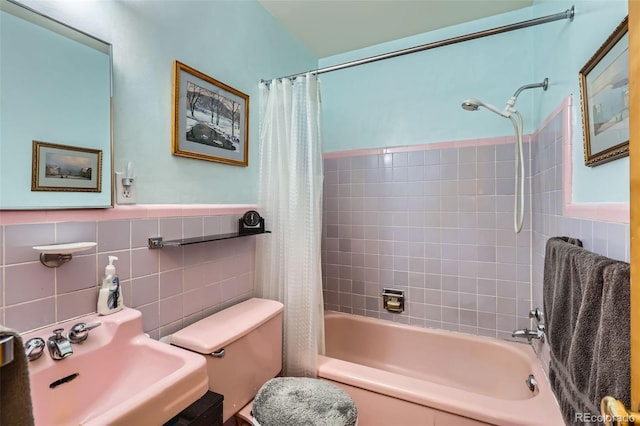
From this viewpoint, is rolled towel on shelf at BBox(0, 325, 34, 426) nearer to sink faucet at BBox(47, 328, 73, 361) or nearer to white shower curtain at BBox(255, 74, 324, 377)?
sink faucet at BBox(47, 328, 73, 361)

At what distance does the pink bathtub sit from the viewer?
4.07ft

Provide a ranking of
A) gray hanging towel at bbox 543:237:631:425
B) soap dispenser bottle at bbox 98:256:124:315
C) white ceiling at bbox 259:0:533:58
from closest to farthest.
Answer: gray hanging towel at bbox 543:237:631:425 → soap dispenser bottle at bbox 98:256:124:315 → white ceiling at bbox 259:0:533:58

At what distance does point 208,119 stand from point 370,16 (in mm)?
1318

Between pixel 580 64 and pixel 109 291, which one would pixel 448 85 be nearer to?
pixel 580 64

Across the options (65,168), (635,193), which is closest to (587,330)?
(635,193)

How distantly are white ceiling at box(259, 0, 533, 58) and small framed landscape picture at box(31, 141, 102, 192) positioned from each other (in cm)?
145

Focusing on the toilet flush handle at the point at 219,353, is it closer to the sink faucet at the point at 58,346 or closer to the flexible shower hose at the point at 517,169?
the sink faucet at the point at 58,346

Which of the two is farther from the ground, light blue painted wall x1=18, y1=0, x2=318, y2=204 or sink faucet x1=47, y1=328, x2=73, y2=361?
light blue painted wall x1=18, y1=0, x2=318, y2=204

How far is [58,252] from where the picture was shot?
2.90 ft

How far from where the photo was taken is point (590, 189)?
104cm

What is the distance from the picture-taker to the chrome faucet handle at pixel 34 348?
0.80m

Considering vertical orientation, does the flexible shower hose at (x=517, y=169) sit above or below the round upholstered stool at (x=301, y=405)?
above

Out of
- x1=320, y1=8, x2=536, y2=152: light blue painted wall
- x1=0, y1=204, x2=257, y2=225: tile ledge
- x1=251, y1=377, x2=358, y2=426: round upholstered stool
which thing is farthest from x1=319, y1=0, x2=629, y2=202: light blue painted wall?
x1=251, y1=377, x2=358, y2=426: round upholstered stool

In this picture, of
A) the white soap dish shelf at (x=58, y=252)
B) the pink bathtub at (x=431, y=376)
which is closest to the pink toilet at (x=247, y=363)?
Answer: the pink bathtub at (x=431, y=376)
